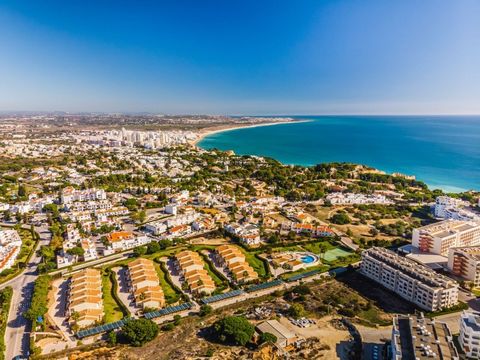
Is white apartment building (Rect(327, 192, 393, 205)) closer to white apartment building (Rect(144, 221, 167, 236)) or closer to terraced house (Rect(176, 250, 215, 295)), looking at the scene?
white apartment building (Rect(144, 221, 167, 236))

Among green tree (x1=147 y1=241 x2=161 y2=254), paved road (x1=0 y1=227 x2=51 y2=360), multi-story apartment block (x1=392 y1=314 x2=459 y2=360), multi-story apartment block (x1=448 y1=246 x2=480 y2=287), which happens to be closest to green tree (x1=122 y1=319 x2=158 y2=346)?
paved road (x1=0 y1=227 x2=51 y2=360)

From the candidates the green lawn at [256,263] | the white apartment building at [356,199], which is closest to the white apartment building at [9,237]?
the green lawn at [256,263]

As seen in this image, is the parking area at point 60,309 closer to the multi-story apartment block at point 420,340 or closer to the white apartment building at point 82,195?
the multi-story apartment block at point 420,340

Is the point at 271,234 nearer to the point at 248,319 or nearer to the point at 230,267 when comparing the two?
the point at 230,267

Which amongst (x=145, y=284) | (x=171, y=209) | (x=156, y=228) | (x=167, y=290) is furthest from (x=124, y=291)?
(x=171, y=209)

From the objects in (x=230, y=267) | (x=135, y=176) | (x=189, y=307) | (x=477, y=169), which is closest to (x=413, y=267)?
(x=230, y=267)

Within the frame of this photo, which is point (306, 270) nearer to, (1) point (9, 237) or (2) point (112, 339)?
(2) point (112, 339)
